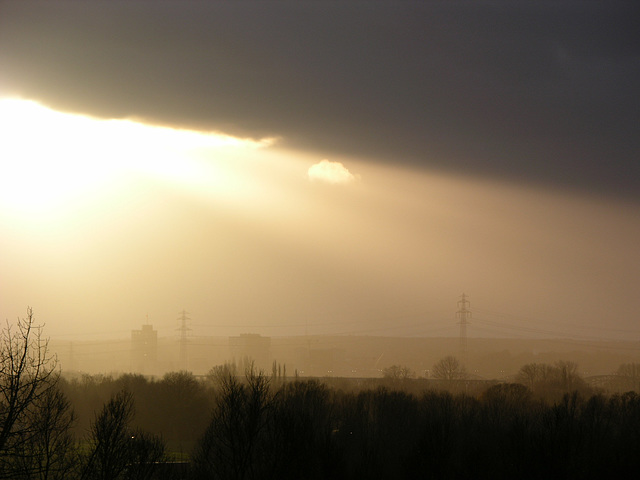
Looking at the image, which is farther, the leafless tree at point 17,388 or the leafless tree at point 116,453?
the leafless tree at point 116,453

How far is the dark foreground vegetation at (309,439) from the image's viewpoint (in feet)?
99.6

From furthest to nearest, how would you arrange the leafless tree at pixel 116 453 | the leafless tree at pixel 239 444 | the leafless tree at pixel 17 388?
the leafless tree at pixel 239 444, the leafless tree at pixel 116 453, the leafless tree at pixel 17 388

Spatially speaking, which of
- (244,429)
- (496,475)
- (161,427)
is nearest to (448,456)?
(496,475)

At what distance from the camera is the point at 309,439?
135 ft

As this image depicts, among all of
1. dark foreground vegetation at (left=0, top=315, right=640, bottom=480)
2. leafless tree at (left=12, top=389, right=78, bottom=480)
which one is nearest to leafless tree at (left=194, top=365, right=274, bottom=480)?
dark foreground vegetation at (left=0, top=315, right=640, bottom=480)

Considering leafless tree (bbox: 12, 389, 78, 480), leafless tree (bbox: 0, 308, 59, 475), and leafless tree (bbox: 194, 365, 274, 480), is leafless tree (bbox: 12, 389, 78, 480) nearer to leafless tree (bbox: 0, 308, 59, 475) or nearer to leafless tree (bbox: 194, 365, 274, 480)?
leafless tree (bbox: 0, 308, 59, 475)

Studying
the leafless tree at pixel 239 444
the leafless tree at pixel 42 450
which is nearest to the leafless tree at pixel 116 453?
the leafless tree at pixel 42 450

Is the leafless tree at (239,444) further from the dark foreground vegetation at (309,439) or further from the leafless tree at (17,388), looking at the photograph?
the leafless tree at (17,388)

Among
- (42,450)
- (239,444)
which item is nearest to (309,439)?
(239,444)

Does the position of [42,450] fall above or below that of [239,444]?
above

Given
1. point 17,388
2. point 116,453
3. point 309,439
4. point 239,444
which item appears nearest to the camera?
point 17,388

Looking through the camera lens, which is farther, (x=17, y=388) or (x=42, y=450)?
(x=42, y=450)

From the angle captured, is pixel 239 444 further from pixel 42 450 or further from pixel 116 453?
pixel 42 450

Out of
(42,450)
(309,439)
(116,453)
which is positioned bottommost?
(309,439)
